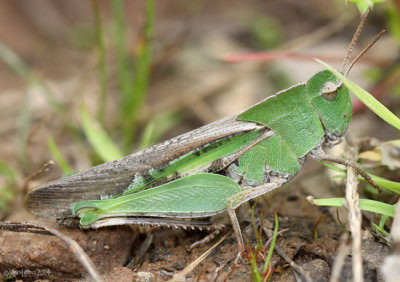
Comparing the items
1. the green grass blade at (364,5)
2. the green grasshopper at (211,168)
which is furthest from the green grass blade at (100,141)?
the green grass blade at (364,5)

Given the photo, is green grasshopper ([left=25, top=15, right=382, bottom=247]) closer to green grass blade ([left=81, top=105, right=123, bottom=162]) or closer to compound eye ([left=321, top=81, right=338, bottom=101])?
compound eye ([left=321, top=81, right=338, bottom=101])

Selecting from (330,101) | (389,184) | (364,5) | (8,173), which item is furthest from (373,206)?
(8,173)

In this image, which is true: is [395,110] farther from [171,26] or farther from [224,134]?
[171,26]

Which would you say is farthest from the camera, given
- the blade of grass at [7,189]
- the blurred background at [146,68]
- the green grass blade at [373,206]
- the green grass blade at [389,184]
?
the blurred background at [146,68]

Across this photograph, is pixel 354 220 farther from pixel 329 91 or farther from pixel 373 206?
A: pixel 329 91

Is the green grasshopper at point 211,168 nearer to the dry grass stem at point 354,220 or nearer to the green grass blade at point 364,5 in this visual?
the dry grass stem at point 354,220

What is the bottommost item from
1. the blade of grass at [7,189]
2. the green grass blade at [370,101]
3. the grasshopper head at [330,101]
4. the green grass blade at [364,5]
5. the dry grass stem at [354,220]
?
the dry grass stem at [354,220]
